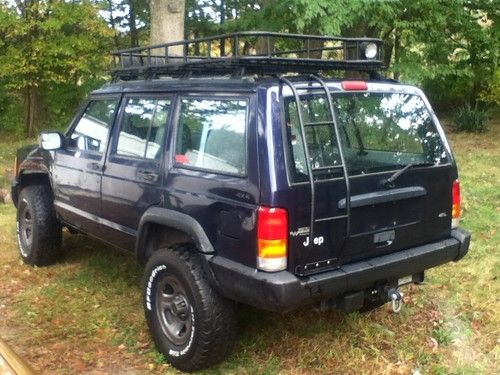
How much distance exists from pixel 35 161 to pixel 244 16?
24.7ft

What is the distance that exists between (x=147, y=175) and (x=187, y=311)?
3.21 ft

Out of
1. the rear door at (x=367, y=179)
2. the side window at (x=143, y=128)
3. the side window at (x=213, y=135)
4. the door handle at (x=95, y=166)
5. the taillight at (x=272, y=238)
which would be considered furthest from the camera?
the door handle at (x=95, y=166)

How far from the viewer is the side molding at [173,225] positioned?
11.1 feet

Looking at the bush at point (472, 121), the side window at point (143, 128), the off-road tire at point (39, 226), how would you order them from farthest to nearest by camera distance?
1. the bush at point (472, 121)
2. the off-road tire at point (39, 226)
3. the side window at point (143, 128)

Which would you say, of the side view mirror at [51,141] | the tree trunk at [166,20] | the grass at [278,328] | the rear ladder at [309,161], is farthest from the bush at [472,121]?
the rear ladder at [309,161]

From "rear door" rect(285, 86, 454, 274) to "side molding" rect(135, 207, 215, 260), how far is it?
59 centimetres

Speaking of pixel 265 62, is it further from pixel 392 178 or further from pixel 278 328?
pixel 278 328

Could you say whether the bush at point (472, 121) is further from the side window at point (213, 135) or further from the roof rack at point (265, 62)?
the side window at point (213, 135)

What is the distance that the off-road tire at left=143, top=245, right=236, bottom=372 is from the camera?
3455 mm

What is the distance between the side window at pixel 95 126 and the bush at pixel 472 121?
1121 centimetres

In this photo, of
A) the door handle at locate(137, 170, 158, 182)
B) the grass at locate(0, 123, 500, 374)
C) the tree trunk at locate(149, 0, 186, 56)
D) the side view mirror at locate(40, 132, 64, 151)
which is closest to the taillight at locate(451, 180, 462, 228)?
the grass at locate(0, 123, 500, 374)

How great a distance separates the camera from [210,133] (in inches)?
Answer: 141

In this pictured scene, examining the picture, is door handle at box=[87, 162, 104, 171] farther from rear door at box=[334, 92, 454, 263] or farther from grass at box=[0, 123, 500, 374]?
rear door at box=[334, 92, 454, 263]

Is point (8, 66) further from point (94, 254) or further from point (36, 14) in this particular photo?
point (94, 254)
